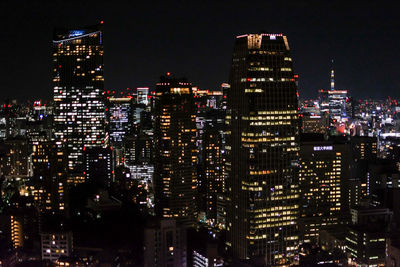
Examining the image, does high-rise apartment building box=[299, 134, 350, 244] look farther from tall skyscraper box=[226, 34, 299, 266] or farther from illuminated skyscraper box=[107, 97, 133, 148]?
illuminated skyscraper box=[107, 97, 133, 148]

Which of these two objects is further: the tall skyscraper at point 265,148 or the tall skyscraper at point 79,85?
the tall skyscraper at point 79,85

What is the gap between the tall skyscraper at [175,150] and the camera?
24.4 metres

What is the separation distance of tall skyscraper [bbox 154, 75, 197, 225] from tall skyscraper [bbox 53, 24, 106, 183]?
8715mm

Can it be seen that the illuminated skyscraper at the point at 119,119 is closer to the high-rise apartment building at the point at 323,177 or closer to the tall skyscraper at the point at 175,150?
the tall skyscraper at the point at 175,150

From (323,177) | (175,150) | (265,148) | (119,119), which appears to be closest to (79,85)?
(119,119)

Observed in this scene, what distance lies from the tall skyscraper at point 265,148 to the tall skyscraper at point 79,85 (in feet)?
57.5

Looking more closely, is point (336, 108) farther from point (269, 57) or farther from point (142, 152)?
point (269, 57)

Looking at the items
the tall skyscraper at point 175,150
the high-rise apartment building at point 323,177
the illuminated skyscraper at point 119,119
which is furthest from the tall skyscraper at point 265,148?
the illuminated skyscraper at point 119,119

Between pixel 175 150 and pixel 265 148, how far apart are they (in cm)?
895

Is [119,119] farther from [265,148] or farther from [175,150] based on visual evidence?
[265,148]

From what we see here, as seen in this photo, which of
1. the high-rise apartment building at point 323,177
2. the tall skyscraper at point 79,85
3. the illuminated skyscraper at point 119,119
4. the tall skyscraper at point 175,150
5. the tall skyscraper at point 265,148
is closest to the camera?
the tall skyscraper at point 265,148

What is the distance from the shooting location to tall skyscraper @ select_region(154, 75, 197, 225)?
24359mm

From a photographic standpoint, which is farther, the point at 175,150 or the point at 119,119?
the point at 119,119

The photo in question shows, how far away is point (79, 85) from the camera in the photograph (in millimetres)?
33031
